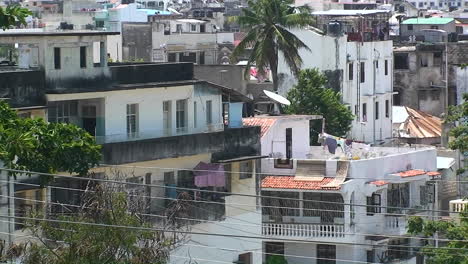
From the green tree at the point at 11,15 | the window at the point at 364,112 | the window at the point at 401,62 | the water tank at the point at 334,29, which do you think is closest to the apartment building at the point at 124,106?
the green tree at the point at 11,15

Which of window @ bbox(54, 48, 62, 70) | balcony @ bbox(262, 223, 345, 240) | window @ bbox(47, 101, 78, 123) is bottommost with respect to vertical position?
balcony @ bbox(262, 223, 345, 240)

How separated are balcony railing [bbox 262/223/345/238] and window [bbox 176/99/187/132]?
16.7 ft

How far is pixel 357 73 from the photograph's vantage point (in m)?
73.1

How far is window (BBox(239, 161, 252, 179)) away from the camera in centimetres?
4659

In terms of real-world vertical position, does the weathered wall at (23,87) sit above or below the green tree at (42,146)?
above

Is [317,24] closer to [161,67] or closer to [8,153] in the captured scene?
[161,67]

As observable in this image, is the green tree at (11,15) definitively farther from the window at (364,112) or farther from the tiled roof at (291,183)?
the window at (364,112)

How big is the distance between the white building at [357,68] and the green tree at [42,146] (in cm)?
3395

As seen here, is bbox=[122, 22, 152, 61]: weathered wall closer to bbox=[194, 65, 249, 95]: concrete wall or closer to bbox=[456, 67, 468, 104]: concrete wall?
bbox=[194, 65, 249, 95]: concrete wall

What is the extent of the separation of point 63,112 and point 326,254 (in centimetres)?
1059

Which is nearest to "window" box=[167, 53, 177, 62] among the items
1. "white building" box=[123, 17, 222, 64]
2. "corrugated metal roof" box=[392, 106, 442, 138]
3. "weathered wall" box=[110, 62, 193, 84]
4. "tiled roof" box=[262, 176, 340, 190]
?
"white building" box=[123, 17, 222, 64]

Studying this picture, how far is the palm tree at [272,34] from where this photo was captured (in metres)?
68.4

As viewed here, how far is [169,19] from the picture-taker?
3787 inches

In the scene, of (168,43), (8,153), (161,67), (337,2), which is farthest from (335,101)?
(337,2)
